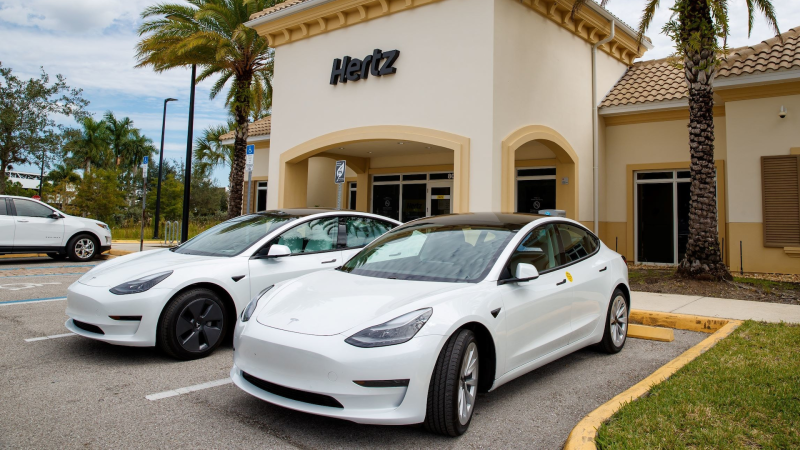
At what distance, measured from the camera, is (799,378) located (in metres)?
4.33

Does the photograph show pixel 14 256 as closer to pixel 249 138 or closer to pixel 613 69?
pixel 249 138

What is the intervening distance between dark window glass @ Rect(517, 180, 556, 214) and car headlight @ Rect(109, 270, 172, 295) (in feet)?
37.1

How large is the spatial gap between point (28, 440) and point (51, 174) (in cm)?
7547

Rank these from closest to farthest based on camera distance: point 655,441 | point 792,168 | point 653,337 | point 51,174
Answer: point 655,441 → point 653,337 → point 792,168 → point 51,174

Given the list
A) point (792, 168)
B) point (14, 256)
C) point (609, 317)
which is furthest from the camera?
point (14, 256)

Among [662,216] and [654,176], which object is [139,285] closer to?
[662,216]

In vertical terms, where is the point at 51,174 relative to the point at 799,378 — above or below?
above

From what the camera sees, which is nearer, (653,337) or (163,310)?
(163,310)

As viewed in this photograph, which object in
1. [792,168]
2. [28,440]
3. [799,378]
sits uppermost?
[792,168]

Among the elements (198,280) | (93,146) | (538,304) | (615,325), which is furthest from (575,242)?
(93,146)

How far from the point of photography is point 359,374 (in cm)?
322

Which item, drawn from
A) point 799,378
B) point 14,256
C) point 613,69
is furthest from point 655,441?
point 14,256

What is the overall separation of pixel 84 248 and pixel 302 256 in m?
10.6

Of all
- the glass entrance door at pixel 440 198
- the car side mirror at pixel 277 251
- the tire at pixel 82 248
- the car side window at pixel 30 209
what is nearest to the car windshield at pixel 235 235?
the car side mirror at pixel 277 251
